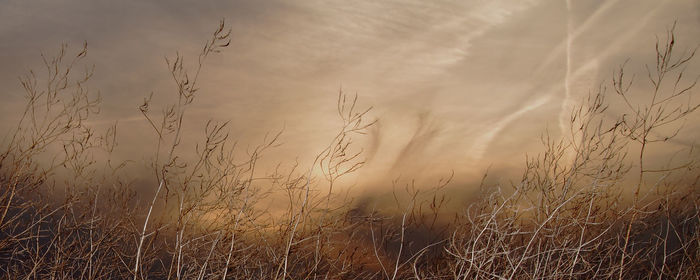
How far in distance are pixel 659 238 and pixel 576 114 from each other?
145 cm

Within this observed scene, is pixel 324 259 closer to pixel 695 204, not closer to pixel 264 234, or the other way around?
pixel 264 234

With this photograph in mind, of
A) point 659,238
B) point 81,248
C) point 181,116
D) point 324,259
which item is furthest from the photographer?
point 81,248

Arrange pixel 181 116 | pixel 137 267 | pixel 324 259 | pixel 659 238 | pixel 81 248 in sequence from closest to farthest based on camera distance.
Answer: pixel 137 267 < pixel 181 116 < pixel 324 259 < pixel 659 238 < pixel 81 248

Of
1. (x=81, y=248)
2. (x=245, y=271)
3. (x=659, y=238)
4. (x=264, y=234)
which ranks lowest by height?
(x=81, y=248)

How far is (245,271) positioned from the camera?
452 cm

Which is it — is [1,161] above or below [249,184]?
below

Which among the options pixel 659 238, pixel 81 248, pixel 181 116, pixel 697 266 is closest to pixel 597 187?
pixel 659 238

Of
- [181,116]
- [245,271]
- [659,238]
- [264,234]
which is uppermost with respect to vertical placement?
[181,116]

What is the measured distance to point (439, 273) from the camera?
4.84 meters

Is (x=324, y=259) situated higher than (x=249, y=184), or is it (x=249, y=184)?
(x=249, y=184)

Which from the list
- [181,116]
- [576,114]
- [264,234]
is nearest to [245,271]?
[264,234]

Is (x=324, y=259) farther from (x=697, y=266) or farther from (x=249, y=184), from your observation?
(x=697, y=266)

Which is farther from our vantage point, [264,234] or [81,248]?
[81,248]

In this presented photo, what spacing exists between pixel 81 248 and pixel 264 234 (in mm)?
2094
